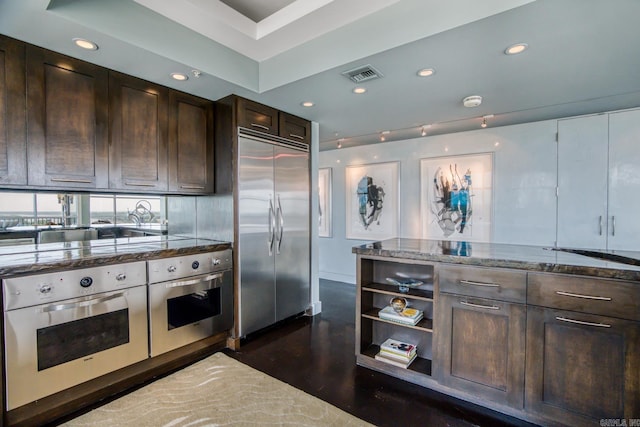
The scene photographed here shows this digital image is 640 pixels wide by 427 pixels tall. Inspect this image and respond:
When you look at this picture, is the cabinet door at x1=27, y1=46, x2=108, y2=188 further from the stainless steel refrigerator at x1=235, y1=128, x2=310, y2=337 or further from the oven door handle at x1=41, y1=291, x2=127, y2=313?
the stainless steel refrigerator at x1=235, y1=128, x2=310, y2=337

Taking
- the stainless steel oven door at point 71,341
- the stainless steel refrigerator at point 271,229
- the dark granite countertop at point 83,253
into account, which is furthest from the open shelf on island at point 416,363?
the stainless steel oven door at point 71,341

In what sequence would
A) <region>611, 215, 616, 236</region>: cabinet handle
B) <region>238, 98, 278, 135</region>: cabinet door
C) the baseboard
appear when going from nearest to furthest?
<region>238, 98, 278, 135</region>: cabinet door
<region>611, 215, 616, 236</region>: cabinet handle
the baseboard

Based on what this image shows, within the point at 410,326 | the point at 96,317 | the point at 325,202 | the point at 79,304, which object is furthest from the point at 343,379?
the point at 325,202

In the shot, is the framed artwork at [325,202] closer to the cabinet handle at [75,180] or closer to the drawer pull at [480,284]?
the drawer pull at [480,284]

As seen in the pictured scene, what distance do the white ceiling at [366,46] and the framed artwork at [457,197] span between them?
3.68ft

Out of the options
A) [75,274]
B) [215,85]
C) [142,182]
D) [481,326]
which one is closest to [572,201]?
[481,326]

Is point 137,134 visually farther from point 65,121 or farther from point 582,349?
point 582,349

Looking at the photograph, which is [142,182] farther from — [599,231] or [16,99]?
[599,231]

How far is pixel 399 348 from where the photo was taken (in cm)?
239

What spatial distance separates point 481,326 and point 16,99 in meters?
3.46

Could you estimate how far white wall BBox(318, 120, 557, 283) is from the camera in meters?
Result: 3.72

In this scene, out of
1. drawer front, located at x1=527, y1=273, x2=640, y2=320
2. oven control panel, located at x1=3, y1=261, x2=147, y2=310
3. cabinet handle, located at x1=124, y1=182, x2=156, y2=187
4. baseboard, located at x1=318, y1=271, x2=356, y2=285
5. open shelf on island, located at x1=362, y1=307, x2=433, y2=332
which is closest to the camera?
drawer front, located at x1=527, y1=273, x2=640, y2=320

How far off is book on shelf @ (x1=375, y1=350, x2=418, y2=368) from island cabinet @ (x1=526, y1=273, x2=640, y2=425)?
31.1 inches

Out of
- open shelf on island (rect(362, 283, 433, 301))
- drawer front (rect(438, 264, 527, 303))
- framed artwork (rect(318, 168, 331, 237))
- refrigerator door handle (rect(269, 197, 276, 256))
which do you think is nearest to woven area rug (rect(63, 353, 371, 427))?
open shelf on island (rect(362, 283, 433, 301))
